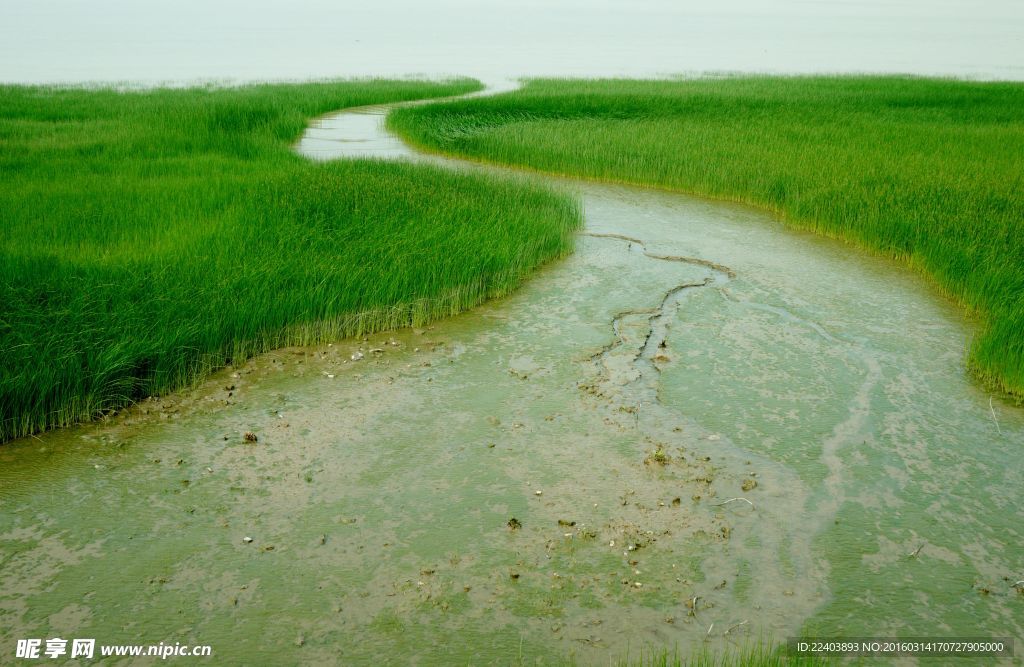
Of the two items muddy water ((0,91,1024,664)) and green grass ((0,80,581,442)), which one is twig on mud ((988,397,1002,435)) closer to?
muddy water ((0,91,1024,664))

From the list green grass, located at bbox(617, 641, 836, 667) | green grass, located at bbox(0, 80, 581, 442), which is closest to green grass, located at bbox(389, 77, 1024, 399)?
green grass, located at bbox(0, 80, 581, 442)

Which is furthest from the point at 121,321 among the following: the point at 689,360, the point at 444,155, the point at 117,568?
the point at 444,155

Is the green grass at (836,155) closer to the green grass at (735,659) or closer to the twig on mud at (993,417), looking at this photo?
the twig on mud at (993,417)

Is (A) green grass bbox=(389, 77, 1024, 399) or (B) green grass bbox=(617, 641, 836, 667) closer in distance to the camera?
(B) green grass bbox=(617, 641, 836, 667)

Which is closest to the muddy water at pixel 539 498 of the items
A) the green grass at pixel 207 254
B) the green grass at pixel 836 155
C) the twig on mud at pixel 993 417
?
the twig on mud at pixel 993 417

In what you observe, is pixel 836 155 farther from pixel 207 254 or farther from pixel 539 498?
pixel 539 498
